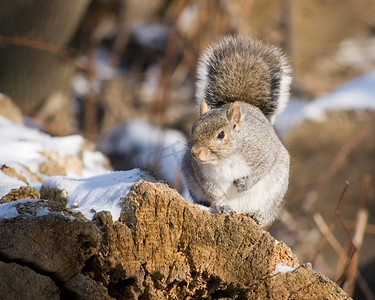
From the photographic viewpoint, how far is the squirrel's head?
1.88 meters

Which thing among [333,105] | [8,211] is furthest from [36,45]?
[8,211]

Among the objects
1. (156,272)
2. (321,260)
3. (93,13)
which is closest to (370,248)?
(321,260)

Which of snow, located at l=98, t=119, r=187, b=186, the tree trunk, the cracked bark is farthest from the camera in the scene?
snow, located at l=98, t=119, r=187, b=186

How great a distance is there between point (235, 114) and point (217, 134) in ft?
0.27

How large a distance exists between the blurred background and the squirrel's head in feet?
0.95

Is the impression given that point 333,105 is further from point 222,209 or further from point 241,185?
point 222,209

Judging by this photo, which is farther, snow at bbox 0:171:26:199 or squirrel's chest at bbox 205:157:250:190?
squirrel's chest at bbox 205:157:250:190

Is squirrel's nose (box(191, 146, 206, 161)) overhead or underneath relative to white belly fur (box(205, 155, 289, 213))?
overhead

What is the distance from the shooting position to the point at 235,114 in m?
1.94

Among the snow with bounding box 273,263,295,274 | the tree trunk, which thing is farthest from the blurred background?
the snow with bounding box 273,263,295,274

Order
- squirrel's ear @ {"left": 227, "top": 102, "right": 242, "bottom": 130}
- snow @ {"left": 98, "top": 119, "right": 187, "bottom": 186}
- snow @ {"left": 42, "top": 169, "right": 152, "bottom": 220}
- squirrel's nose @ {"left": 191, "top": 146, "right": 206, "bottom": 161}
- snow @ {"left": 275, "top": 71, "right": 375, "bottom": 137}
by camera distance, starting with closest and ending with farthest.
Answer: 1. snow @ {"left": 42, "top": 169, "right": 152, "bottom": 220}
2. squirrel's nose @ {"left": 191, "top": 146, "right": 206, "bottom": 161}
3. squirrel's ear @ {"left": 227, "top": 102, "right": 242, "bottom": 130}
4. snow @ {"left": 275, "top": 71, "right": 375, "bottom": 137}
5. snow @ {"left": 98, "top": 119, "right": 187, "bottom": 186}

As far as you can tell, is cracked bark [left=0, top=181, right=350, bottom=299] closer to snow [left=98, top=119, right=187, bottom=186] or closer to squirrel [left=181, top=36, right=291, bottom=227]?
squirrel [left=181, top=36, right=291, bottom=227]

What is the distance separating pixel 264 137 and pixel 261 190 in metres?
0.16

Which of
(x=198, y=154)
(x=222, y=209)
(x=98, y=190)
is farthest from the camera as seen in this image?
(x=198, y=154)
